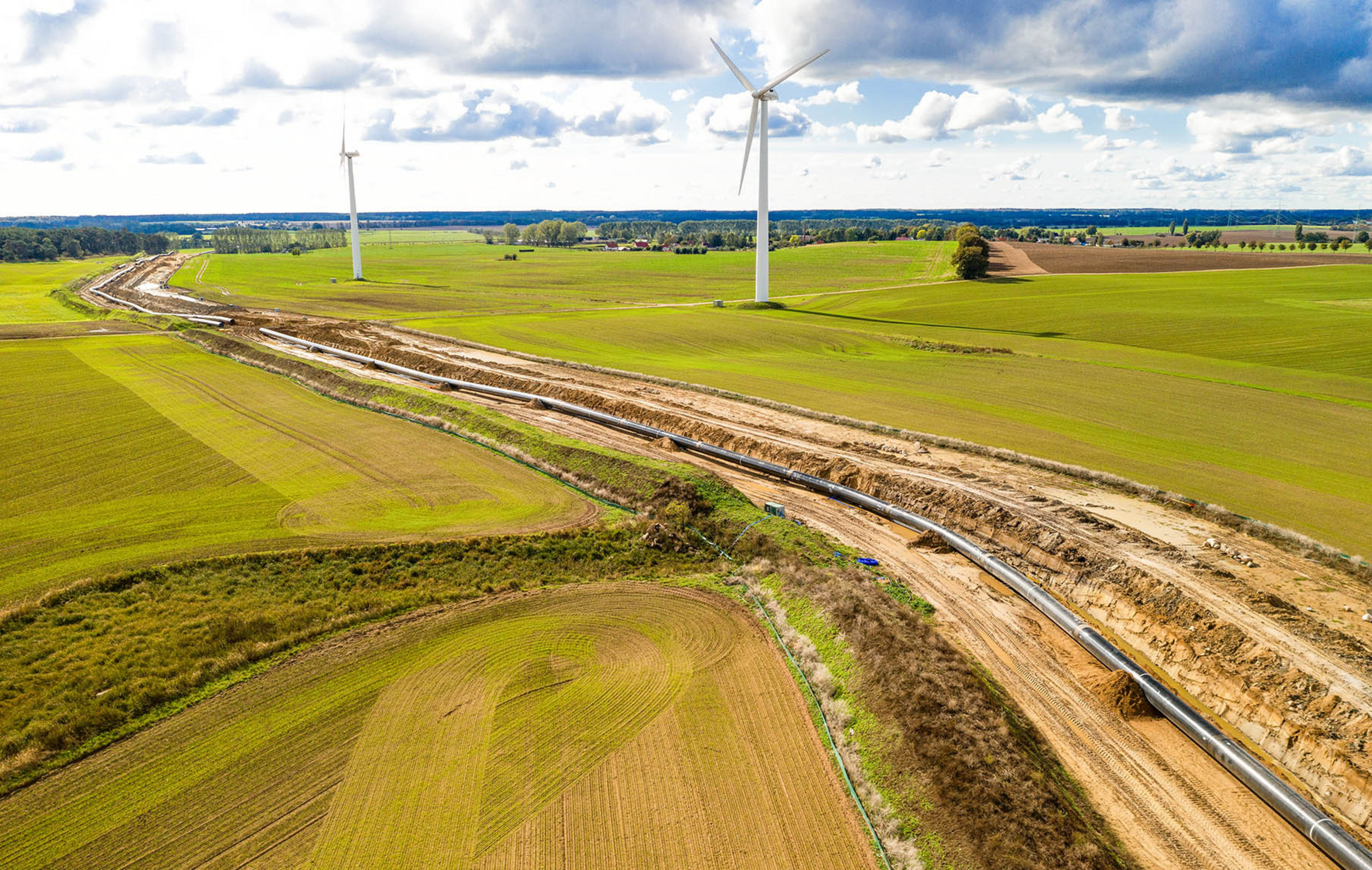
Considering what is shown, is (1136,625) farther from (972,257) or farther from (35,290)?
(35,290)

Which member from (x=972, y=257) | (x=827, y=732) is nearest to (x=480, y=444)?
(x=827, y=732)

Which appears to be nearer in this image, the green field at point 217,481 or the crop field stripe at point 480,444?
the green field at point 217,481

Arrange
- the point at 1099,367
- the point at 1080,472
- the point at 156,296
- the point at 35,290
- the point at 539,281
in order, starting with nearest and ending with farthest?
the point at 1080,472, the point at 1099,367, the point at 156,296, the point at 35,290, the point at 539,281

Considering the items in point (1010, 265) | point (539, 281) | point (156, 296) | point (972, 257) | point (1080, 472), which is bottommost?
point (1080, 472)

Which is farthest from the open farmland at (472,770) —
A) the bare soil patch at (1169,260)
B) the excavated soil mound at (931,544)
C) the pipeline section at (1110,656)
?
the bare soil patch at (1169,260)

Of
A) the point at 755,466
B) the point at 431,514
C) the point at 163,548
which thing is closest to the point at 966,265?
the point at 755,466

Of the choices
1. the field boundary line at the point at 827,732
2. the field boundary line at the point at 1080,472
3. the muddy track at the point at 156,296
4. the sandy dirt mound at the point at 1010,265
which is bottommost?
the field boundary line at the point at 827,732

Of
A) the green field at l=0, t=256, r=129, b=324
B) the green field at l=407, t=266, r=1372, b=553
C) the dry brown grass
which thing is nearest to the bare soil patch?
the green field at l=407, t=266, r=1372, b=553

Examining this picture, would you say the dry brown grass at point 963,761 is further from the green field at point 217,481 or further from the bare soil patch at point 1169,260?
the bare soil patch at point 1169,260
